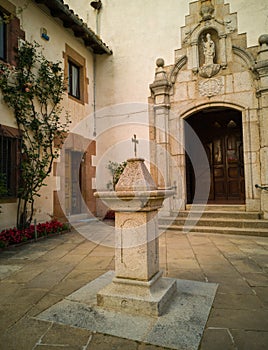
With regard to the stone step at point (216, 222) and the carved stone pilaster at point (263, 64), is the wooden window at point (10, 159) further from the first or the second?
the carved stone pilaster at point (263, 64)

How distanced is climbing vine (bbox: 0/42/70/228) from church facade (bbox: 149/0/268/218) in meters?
2.48

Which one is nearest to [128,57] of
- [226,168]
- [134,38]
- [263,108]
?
[134,38]

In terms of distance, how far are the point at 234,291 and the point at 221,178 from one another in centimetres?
574

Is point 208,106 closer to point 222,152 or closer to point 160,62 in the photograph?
point 160,62

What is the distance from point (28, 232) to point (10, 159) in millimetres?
1519

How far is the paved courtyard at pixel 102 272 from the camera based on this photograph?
1.70 metres

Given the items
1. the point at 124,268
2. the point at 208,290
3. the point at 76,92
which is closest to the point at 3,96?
the point at 76,92

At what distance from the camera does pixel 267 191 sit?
5438 millimetres

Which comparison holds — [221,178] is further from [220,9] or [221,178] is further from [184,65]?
[220,9]

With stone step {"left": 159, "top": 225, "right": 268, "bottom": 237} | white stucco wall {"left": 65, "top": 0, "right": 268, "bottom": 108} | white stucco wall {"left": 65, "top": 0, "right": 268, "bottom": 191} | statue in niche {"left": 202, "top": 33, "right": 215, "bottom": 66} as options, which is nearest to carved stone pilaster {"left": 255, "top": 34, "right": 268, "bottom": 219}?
stone step {"left": 159, "top": 225, "right": 268, "bottom": 237}

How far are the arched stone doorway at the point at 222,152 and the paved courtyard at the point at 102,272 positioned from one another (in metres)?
2.90

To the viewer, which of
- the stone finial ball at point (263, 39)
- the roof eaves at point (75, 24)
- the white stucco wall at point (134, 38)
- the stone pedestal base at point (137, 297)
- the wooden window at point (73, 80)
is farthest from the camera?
the wooden window at point (73, 80)

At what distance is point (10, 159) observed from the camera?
205 inches

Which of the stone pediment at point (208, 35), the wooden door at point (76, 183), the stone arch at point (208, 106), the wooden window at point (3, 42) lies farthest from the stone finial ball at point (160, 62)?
the wooden window at point (3, 42)
